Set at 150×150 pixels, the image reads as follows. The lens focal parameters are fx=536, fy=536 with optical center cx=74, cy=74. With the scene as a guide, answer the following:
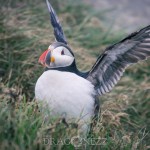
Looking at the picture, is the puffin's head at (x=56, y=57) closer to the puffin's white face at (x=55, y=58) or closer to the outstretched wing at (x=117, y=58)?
the puffin's white face at (x=55, y=58)

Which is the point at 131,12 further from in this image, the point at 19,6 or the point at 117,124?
the point at 117,124

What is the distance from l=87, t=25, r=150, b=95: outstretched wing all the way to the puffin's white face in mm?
312

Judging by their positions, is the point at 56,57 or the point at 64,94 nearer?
the point at 64,94

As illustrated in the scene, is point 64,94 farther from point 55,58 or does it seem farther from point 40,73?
point 40,73

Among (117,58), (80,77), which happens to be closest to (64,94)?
(80,77)

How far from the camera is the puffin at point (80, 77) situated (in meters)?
4.05

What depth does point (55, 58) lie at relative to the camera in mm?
4176

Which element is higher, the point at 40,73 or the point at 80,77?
the point at 80,77

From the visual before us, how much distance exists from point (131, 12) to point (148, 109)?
11.8 feet

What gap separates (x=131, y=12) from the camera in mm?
9062

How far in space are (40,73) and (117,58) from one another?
113 cm

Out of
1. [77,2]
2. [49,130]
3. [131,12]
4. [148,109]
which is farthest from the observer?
[131,12]

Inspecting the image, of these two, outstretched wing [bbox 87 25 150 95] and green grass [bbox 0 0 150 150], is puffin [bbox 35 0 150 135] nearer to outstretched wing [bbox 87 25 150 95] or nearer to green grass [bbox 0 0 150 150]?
outstretched wing [bbox 87 25 150 95]

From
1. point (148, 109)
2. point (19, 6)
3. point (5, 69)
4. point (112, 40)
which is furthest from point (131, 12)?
point (5, 69)
